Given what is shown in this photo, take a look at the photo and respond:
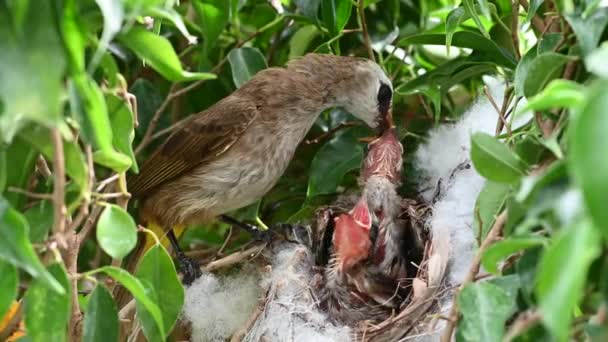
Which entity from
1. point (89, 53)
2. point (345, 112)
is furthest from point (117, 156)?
point (345, 112)

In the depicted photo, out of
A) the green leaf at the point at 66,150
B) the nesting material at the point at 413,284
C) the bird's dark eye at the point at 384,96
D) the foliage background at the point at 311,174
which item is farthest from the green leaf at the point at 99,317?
the bird's dark eye at the point at 384,96

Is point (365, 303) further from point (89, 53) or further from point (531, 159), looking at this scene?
point (89, 53)

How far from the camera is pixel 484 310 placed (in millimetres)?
1071

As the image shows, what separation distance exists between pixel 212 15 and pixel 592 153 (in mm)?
1159

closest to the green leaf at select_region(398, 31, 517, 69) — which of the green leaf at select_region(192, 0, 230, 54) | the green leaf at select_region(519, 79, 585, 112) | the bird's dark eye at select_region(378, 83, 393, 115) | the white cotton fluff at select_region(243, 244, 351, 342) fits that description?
the bird's dark eye at select_region(378, 83, 393, 115)

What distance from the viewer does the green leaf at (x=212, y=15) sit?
1.76 metres

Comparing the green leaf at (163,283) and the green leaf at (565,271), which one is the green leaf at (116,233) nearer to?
the green leaf at (163,283)

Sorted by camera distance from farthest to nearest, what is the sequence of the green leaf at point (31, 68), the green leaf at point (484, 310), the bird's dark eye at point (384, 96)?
the bird's dark eye at point (384, 96), the green leaf at point (484, 310), the green leaf at point (31, 68)

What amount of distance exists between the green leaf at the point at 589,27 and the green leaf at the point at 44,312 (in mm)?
652

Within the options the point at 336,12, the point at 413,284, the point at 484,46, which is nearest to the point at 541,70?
the point at 484,46

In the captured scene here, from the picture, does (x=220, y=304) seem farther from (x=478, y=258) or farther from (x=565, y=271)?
(x=565, y=271)

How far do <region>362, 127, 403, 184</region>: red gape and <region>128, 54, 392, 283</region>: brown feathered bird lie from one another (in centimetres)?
8

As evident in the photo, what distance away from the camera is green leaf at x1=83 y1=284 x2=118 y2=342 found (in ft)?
4.02

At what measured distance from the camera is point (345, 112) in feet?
7.38
